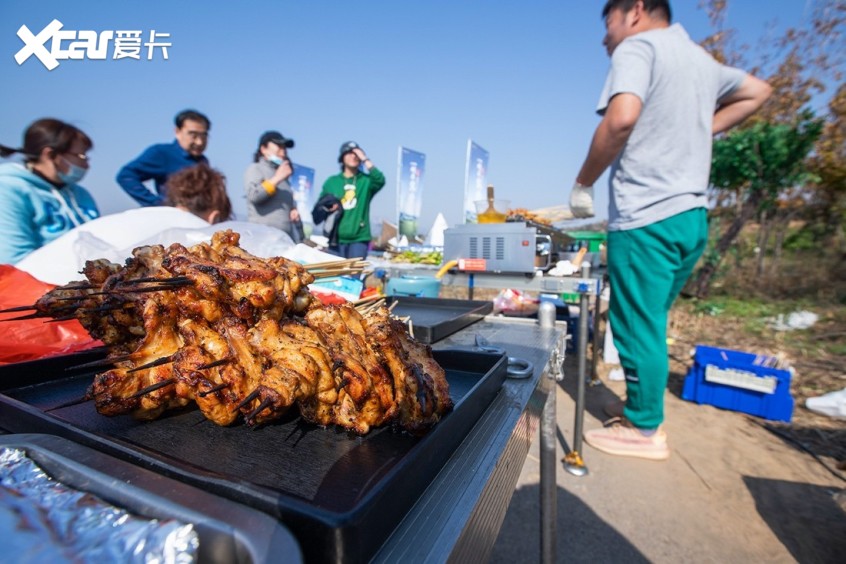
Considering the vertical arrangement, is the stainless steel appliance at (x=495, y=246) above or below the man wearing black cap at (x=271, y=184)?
below

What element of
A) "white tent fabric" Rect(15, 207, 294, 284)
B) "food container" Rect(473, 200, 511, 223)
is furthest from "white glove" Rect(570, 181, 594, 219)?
"white tent fabric" Rect(15, 207, 294, 284)

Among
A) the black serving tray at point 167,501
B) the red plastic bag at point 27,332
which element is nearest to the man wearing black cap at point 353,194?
the red plastic bag at point 27,332

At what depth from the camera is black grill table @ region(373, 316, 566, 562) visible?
72 centimetres

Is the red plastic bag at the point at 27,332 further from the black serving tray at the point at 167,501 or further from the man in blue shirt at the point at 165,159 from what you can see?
the man in blue shirt at the point at 165,159

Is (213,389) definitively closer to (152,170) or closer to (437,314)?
(437,314)

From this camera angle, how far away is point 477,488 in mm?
874

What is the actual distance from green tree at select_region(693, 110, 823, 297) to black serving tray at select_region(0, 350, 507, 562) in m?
10.8

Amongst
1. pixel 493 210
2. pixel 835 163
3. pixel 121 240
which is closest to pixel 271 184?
pixel 121 240

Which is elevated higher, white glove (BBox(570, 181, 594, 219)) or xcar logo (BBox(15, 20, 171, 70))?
xcar logo (BBox(15, 20, 171, 70))

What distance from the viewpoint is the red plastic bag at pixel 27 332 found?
1.61 metres

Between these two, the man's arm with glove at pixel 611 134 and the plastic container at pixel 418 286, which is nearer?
the man's arm with glove at pixel 611 134

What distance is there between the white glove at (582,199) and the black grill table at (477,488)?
2289 mm

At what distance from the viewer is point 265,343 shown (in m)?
1.01

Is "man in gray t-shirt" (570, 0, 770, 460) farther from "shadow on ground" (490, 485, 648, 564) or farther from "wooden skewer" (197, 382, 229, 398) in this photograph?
Result: "wooden skewer" (197, 382, 229, 398)
